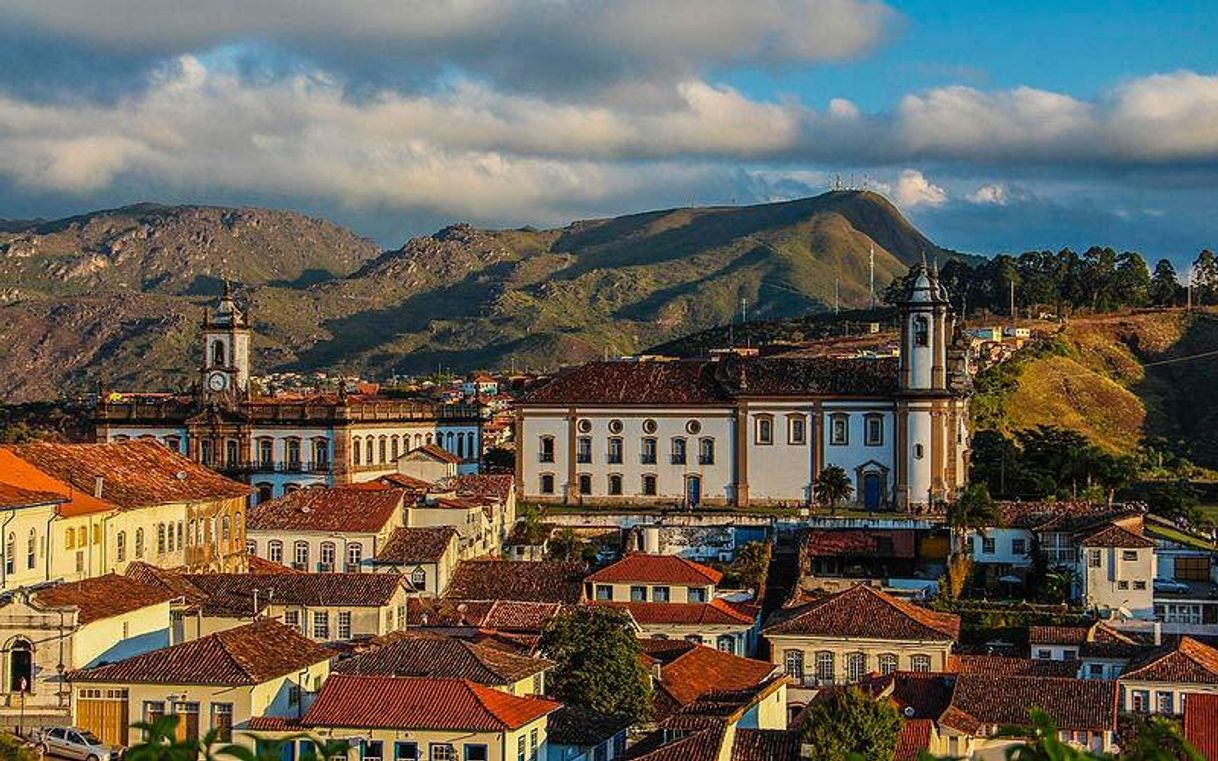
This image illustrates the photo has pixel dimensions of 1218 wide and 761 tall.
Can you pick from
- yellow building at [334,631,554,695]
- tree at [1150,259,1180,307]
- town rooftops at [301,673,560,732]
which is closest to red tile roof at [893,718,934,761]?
town rooftops at [301,673,560,732]

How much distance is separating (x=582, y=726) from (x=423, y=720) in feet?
15.9

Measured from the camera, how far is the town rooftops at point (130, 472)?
2009 inches

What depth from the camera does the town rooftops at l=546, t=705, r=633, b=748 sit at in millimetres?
35281

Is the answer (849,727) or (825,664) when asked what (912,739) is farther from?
(825,664)

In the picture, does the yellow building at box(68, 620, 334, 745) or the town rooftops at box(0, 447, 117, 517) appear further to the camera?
the town rooftops at box(0, 447, 117, 517)

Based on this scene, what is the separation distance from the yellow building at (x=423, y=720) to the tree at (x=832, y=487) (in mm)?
39622

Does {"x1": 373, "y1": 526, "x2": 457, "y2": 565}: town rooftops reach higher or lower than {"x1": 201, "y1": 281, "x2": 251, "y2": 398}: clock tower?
lower

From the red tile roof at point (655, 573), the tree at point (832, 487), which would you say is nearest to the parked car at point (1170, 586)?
the red tile roof at point (655, 573)

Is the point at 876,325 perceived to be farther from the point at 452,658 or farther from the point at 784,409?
the point at 452,658

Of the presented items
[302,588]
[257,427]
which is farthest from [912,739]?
[257,427]

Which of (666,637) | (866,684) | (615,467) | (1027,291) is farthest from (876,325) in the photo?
(866,684)

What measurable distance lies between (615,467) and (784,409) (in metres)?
7.67

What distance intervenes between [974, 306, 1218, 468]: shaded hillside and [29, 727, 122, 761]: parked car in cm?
7105

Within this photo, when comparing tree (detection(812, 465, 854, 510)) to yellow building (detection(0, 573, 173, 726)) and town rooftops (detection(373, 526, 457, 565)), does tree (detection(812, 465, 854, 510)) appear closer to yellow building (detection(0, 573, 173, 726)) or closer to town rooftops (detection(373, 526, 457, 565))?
town rooftops (detection(373, 526, 457, 565))
